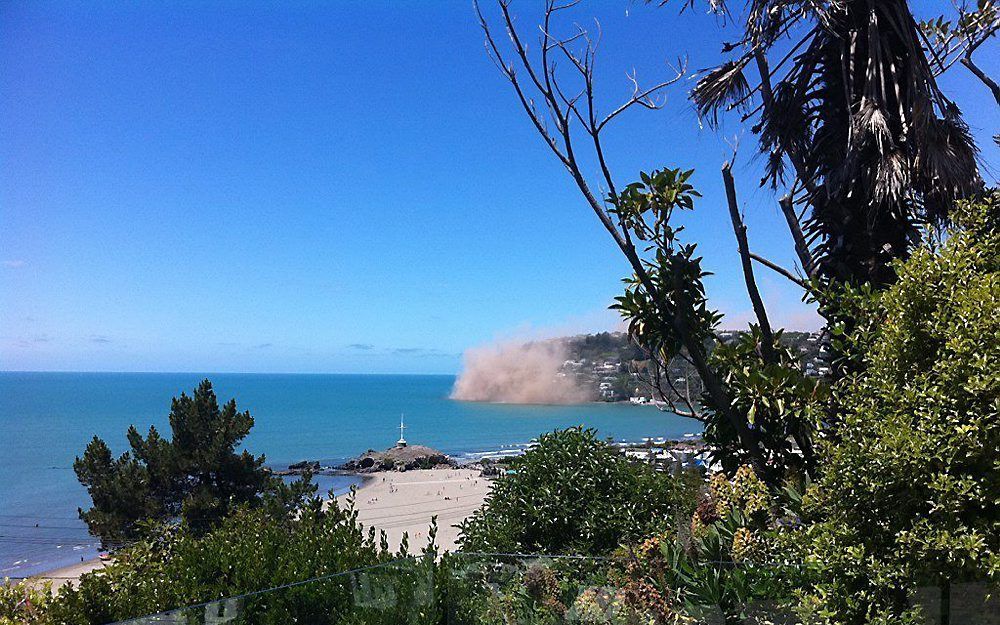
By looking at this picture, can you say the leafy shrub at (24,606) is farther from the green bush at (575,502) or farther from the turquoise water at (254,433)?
the turquoise water at (254,433)

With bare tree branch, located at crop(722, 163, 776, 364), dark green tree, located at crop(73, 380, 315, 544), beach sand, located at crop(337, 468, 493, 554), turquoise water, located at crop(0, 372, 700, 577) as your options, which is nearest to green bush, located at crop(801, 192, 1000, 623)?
bare tree branch, located at crop(722, 163, 776, 364)

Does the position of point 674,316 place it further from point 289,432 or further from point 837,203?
point 289,432

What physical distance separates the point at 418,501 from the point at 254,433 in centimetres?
4648

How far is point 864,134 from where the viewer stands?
231 inches

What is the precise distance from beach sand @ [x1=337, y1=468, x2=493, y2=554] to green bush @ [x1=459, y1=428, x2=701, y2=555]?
1865 centimetres

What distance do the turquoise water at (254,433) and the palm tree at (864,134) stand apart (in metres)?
27.9

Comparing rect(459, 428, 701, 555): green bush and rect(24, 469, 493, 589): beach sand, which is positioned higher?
rect(459, 428, 701, 555): green bush

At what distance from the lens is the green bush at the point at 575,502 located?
5629mm

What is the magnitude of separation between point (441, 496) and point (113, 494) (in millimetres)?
22511

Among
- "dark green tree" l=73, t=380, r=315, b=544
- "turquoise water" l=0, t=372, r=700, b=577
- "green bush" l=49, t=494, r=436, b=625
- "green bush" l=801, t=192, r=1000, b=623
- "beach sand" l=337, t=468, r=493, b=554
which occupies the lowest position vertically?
"turquoise water" l=0, t=372, r=700, b=577

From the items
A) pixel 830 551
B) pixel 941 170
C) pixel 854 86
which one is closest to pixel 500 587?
pixel 830 551

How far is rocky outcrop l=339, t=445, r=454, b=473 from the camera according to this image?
4878cm

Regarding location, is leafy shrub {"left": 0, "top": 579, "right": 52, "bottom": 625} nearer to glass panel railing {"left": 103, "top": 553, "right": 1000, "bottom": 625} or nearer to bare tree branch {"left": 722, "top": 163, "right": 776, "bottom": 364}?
glass panel railing {"left": 103, "top": 553, "right": 1000, "bottom": 625}

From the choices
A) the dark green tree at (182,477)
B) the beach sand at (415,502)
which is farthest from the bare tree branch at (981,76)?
the beach sand at (415,502)
